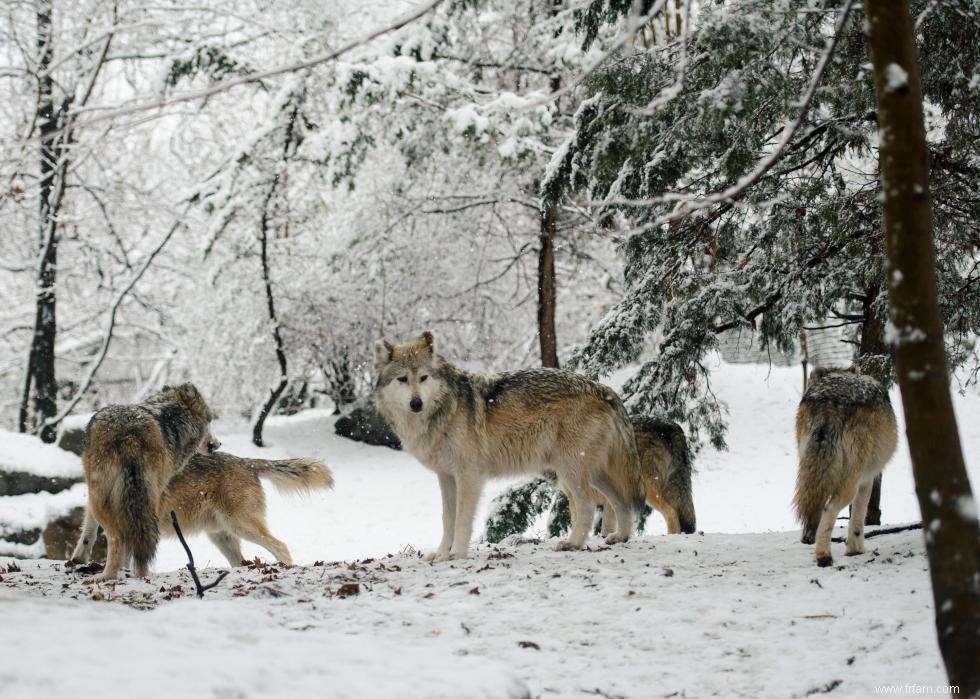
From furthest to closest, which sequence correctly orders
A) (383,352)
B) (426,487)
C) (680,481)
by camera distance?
(426,487) → (680,481) → (383,352)

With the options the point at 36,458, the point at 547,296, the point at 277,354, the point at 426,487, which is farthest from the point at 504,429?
the point at 277,354

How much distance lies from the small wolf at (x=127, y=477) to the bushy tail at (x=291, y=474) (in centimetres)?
151

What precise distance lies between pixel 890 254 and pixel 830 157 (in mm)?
3688

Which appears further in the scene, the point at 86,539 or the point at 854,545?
the point at 86,539

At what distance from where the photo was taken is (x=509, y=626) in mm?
4359

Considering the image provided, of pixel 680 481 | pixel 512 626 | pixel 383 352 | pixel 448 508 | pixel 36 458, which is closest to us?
pixel 512 626

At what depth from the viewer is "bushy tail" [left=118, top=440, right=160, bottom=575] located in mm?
A: 5754

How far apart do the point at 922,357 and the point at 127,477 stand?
16.3 feet

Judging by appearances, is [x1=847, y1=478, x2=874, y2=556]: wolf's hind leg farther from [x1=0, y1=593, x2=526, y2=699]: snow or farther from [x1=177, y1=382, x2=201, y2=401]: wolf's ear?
[x1=177, y1=382, x2=201, y2=401]: wolf's ear

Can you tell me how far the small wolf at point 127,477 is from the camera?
5.77m

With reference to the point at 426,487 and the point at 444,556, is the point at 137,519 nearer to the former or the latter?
the point at 444,556

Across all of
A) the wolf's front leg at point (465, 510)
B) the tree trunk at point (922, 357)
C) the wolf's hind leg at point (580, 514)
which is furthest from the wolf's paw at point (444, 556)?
the tree trunk at point (922, 357)

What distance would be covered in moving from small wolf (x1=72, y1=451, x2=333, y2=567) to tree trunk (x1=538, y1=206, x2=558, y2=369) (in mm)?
6046

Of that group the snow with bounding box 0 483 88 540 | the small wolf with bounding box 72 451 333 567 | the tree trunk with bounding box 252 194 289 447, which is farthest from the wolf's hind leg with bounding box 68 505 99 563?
the tree trunk with bounding box 252 194 289 447
